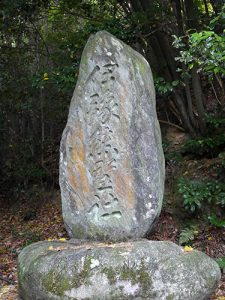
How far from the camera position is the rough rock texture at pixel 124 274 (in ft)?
11.7

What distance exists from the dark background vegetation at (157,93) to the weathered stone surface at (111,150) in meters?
0.61

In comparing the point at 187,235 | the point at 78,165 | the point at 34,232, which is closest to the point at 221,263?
the point at 187,235

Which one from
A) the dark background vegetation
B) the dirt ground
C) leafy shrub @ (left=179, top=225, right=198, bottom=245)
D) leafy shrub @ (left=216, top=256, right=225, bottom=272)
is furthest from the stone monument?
leafy shrub @ (left=179, top=225, right=198, bottom=245)

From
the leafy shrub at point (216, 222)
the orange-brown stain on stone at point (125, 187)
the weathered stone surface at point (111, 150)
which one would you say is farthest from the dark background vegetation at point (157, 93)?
the orange-brown stain on stone at point (125, 187)

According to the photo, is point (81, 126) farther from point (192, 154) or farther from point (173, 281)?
point (192, 154)

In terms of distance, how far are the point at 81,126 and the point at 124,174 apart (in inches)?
27.6

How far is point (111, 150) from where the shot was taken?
4.57 meters

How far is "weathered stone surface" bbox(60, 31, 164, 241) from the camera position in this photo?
4.48 meters

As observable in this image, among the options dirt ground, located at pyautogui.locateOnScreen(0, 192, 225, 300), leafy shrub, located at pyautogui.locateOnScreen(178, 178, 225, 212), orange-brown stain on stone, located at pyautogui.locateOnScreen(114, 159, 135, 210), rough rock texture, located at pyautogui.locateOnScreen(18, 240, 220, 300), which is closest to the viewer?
rough rock texture, located at pyautogui.locateOnScreen(18, 240, 220, 300)

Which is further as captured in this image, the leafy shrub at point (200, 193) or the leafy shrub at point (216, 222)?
the leafy shrub at point (200, 193)

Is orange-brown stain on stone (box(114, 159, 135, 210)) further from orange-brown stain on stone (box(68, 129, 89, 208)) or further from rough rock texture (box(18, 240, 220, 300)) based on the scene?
rough rock texture (box(18, 240, 220, 300))

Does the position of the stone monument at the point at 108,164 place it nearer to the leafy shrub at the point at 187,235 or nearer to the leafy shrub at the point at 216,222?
the leafy shrub at the point at 187,235

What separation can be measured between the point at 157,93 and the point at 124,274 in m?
5.03

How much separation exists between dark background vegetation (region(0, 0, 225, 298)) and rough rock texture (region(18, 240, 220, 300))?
1867 mm
